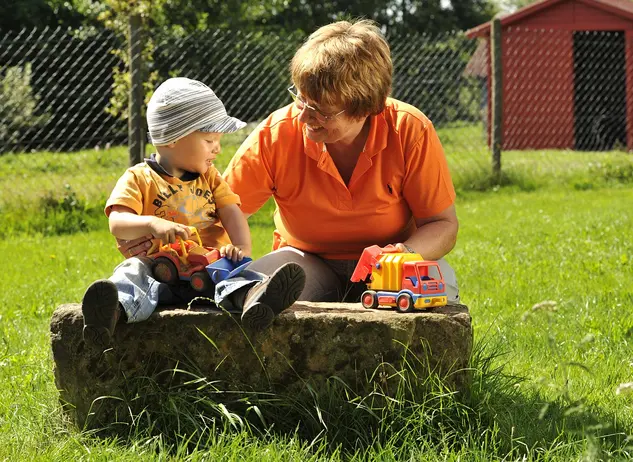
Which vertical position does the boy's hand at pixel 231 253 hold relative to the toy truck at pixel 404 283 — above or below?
above

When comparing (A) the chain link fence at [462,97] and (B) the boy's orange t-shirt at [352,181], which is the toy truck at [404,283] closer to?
(B) the boy's orange t-shirt at [352,181]

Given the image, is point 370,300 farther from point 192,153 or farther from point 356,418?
point 192,153

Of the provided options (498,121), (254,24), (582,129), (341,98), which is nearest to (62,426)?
(341,98)

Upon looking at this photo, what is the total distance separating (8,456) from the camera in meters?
2.66

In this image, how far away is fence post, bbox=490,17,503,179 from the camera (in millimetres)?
10117

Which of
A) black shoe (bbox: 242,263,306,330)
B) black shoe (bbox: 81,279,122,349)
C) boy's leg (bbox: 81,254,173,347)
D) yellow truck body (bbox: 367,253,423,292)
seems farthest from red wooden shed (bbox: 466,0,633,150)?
black shoe (bbox: 81,279,122,349)

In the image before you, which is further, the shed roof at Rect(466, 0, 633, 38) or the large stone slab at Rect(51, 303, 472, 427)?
the shed roof at Rect(466, 0, 633, 38)

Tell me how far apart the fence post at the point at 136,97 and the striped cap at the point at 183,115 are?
458 cm

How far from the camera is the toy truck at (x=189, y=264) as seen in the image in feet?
9.79

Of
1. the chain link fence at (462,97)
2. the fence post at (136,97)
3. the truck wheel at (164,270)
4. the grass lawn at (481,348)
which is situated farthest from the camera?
the chain link fence at (462,97)

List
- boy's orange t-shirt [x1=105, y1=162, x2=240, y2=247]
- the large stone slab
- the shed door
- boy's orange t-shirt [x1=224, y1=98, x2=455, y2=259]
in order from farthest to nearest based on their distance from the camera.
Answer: the shed door < boy's orange t-shirt [x1=224, y1=98, x2=455, y2=259] < boy's orange t-shirt [x1=105, y1=162, x2=240, y2=247] < the large stone slab

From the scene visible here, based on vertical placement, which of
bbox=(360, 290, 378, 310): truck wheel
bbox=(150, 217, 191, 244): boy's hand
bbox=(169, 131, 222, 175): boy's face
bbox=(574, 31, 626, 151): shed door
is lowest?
bbox=(574, 31, 626, 151): shed door

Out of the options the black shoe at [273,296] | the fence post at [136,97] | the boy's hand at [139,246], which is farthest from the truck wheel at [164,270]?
the fence post at [136,97]

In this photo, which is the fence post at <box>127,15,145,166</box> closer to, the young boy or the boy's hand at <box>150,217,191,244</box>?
the young boy
